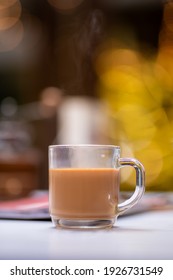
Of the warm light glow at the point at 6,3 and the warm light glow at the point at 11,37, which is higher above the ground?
the warm light glow at the point at 6,3

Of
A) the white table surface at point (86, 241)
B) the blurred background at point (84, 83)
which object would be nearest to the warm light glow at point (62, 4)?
the blurred background at point (84, 83)

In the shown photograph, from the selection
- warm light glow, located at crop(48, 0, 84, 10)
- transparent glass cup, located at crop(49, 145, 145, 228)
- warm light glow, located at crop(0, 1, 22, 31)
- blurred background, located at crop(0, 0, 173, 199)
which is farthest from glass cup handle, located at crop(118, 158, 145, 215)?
warm light glow, located at crop(0, 1, 22, 31)

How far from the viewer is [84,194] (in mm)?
725

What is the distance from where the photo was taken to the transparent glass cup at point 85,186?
724 millimetres

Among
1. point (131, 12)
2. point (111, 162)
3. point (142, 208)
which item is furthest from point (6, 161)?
point (111, 162)

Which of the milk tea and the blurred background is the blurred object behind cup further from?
the milk tea

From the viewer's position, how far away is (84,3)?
12.0ft

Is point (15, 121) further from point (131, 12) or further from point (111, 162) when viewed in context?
point (111, 162)

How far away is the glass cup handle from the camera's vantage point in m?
0.76

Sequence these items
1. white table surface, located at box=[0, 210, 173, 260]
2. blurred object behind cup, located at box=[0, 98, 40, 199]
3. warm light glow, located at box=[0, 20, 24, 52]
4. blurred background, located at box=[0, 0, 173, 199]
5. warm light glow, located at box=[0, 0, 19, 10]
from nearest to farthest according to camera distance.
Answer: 1. white table surface, located at box=[0, 210, 173, 260]
2. blurred object behind cup, located at box=[0, 98, 40, 199]
3. blurred background, located at box=[0, 0, 173, 199]
4. warm light glow, located at box=[0, 0, 19, 10]
5. warm light glow, located at box=[0, 20, 24, 52]

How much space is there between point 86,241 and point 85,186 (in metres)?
0.11

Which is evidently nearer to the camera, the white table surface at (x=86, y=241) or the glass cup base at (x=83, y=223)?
the white table surface at (x=86, y=241)

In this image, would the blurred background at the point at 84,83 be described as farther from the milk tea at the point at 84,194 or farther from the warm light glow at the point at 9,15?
the milk tea at the point at 84,194

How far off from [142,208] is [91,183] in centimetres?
32
